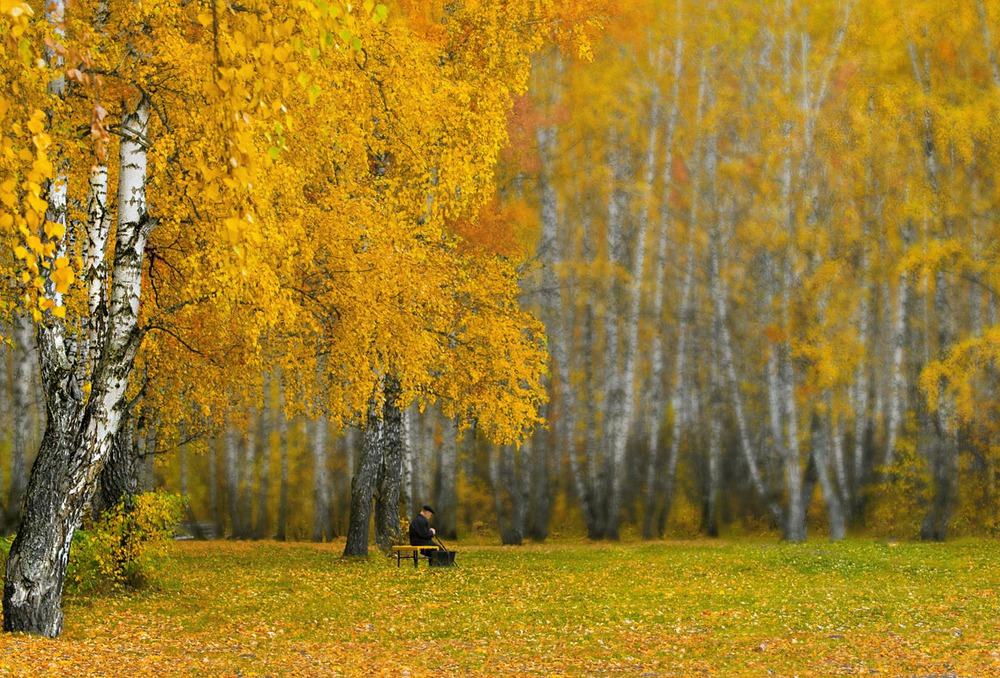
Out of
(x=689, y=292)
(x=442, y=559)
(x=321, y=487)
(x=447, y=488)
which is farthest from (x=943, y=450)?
(x=321, y=487)

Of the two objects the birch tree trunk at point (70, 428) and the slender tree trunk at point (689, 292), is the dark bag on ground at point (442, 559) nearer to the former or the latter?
the birch tree trunk at point (70, 428)

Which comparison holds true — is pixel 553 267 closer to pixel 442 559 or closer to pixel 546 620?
pixel 442 559

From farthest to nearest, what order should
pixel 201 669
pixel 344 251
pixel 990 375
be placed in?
pixel 990 375 → pixel 344 251 → pixel 201 669

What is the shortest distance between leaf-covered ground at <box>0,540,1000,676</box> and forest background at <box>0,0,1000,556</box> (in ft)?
10.7

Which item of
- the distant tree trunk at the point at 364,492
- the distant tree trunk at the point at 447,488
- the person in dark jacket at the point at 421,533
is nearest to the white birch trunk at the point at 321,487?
the distant tree trunk at the point at 447,488

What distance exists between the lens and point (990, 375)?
2531 cm

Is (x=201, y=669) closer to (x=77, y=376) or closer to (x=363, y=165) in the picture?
(x=77, y=376)

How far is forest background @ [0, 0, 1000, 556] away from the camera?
21797mm

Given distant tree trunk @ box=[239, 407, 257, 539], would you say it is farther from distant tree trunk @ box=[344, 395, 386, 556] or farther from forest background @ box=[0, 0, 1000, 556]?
distant tree trunk @ box=[344, 395, 386, 556]

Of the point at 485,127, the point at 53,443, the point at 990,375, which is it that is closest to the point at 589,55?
the point at 485,127

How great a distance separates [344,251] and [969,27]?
667 inches

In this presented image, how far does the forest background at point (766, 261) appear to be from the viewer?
21797 mm

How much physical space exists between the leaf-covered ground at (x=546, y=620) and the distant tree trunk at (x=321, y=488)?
9.30 meters

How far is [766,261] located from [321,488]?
12977 mm
